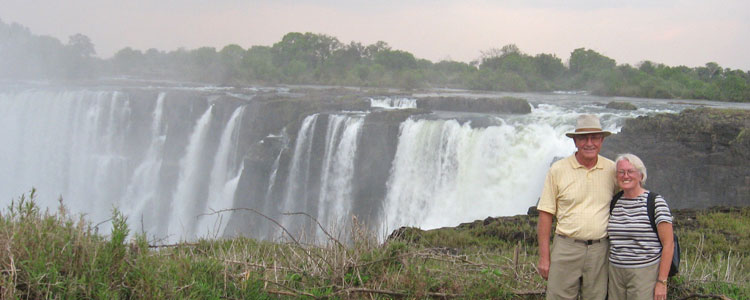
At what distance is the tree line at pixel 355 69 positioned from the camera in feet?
97.7

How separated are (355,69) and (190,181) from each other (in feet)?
73.7

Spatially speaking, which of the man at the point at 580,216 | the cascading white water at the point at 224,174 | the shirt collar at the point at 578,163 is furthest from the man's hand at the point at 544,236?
the cascading white water at the point at 224,174

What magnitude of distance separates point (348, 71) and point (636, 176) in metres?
40.2

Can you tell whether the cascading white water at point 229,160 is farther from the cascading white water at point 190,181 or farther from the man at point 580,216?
the man at point 580,216

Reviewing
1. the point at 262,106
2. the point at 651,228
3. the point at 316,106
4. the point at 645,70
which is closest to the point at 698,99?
the point at 645,70

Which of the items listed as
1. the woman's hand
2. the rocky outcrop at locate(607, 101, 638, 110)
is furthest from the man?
the rocky outcrop at locate(607, 101, 638, 110)

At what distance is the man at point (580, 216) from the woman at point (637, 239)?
0.09 m

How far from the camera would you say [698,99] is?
2652 centimetres

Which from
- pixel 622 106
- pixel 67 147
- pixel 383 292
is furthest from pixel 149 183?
pixel 383 292

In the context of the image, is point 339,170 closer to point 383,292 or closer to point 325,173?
point 325,173

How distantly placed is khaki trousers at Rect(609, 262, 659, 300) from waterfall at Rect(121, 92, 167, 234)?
20.0 m

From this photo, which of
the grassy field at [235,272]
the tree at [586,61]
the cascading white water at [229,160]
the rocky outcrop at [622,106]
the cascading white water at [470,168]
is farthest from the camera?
the tree at [586,61]

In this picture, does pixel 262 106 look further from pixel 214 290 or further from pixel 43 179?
pixel 214 290

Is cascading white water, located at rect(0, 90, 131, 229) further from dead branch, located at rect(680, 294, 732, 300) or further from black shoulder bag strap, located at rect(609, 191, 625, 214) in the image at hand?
black shoulder bag strap, located at rect(609, 191, 625, 214)
